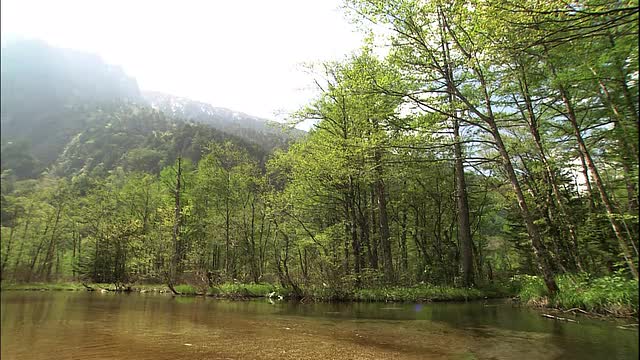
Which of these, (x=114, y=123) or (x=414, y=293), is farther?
(x=414, y=293)

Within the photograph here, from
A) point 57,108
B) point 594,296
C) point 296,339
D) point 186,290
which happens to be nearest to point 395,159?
point 594,296

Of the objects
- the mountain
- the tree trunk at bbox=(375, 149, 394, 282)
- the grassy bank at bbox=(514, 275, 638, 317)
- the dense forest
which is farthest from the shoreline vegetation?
the tree trunk at bbox=(375, 149, 394, 282)

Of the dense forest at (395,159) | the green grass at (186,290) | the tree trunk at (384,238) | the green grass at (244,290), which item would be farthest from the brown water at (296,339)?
the green grass at (186,290)

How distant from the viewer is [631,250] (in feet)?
21.8

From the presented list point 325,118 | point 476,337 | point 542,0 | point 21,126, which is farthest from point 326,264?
point 21,126

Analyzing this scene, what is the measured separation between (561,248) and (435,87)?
32.3 feet

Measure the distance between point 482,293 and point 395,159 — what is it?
23.1ft

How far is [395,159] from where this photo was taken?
13.8 m

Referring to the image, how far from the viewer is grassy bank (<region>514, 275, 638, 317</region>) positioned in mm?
6793

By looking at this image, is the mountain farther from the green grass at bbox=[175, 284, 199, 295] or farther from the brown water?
the green grass at bbox=[175, 284, 199, 295]

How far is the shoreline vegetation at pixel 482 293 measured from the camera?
274 inches

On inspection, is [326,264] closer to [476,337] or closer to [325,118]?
[325,118]

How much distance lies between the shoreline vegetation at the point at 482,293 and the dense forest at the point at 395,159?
0.40 m

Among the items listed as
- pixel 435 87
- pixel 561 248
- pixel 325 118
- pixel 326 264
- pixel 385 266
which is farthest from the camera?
pixel 325 118
